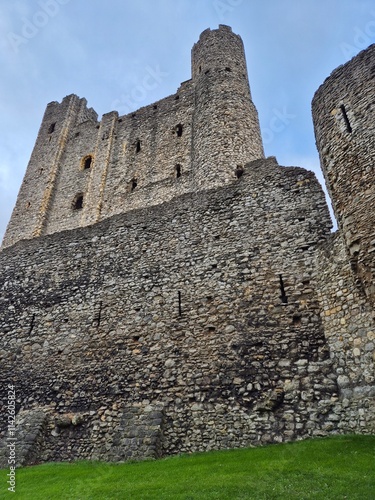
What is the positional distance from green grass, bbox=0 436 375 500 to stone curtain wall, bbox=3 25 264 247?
1355cm

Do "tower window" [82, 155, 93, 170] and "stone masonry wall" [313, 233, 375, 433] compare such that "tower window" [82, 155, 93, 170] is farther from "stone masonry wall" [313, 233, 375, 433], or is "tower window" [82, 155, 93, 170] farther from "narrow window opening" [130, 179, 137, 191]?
"stone masonry wall" [313, 233, 375, 433]

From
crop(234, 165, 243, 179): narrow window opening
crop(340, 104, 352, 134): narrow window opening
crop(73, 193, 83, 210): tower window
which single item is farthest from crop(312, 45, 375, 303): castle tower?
crop(73, 193, 83, 210): tower window

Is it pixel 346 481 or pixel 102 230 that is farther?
pixel 102 230

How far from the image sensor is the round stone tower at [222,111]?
19828 mm

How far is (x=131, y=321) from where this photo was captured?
10.9m

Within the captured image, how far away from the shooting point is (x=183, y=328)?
10047 millimetres

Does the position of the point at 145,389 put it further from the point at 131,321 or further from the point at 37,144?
the point at 37,144

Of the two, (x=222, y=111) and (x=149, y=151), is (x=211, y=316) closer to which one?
(x=222, y=111)

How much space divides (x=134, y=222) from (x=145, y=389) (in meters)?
5.61

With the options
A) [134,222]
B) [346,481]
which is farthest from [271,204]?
[346,481]

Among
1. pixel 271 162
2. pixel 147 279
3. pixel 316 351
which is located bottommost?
pixel 316 351

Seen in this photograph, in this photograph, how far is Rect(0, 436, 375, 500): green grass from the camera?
5488 mm

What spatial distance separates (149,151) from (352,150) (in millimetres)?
20179

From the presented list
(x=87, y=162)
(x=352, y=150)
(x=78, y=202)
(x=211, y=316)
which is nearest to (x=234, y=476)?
(x=211, y=316)
